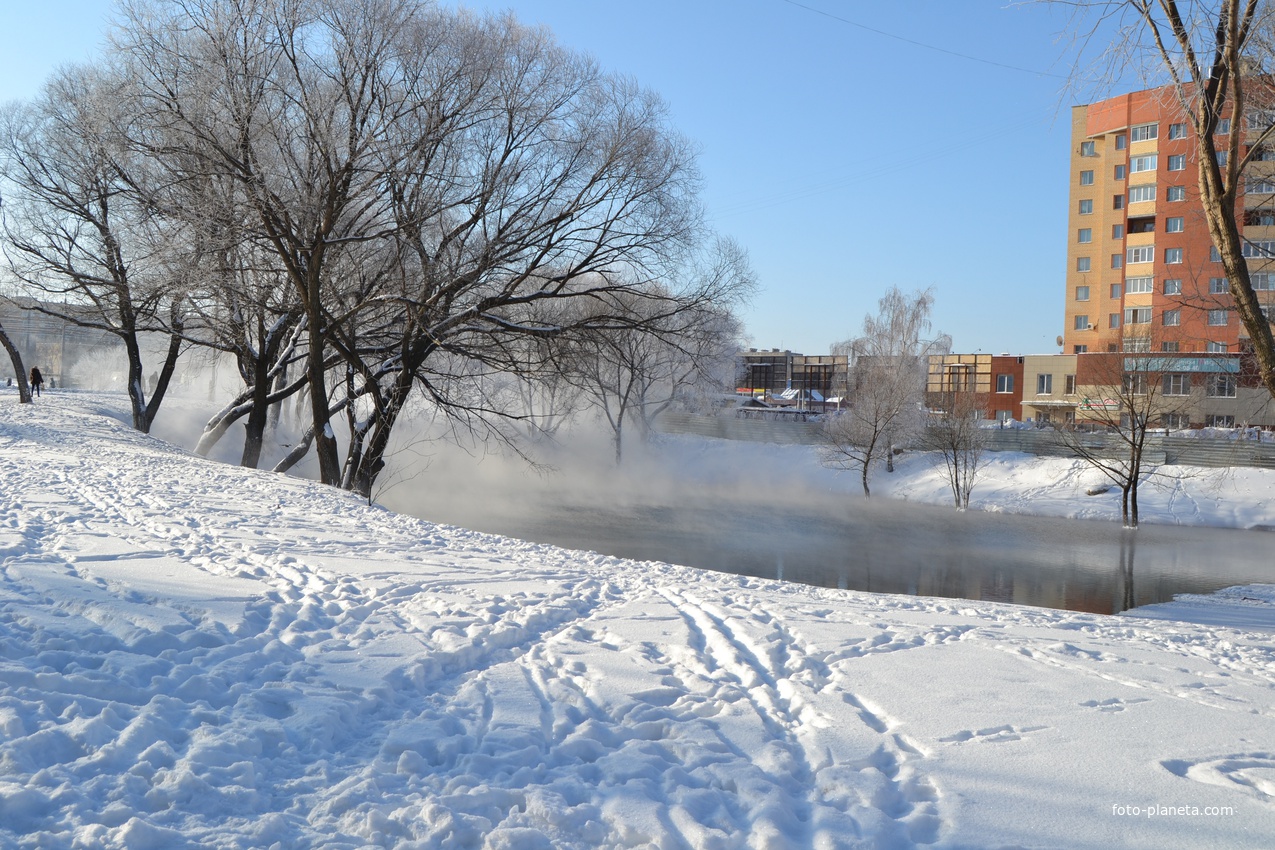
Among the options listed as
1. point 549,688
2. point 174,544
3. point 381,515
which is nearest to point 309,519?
point 381,515

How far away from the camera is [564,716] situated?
15.2 ft

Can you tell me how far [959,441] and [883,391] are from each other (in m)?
4.80

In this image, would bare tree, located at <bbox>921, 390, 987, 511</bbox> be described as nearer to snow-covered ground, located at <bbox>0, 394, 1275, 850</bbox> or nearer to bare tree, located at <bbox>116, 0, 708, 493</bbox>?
bare tree, located at <bbox>116, 0, 708, 493</bbox>

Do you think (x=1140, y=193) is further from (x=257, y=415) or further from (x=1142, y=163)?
(x=257, y=415)

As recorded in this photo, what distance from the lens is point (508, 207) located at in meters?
17.2

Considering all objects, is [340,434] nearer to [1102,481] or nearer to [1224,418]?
[1102,481]

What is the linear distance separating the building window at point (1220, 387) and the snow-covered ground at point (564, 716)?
38.0m

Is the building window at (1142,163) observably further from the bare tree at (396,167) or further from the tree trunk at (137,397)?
the tree trunk at (137,397)

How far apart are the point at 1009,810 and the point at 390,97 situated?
15.4 metres

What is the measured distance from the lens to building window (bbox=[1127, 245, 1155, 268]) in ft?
166

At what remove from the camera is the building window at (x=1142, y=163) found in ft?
165

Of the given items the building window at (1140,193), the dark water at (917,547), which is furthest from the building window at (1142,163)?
the dark water at (917,547)

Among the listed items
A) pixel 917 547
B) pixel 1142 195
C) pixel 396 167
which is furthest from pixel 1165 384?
pixel 396 167

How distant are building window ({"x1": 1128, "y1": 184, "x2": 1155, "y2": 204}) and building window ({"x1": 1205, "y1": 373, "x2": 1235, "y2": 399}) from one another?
44.7 ft
